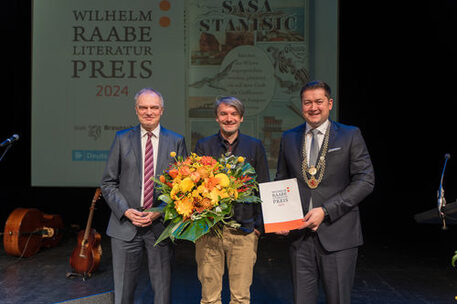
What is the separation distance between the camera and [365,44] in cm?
498

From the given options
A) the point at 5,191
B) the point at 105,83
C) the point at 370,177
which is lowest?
the point at 5,191

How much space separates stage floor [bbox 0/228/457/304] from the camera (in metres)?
3.17

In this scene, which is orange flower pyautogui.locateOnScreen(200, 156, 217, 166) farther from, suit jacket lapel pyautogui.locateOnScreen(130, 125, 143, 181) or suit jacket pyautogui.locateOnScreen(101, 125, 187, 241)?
suit jacket lapel pyautogui.locateOnScreen(130, 125, 143, 181)

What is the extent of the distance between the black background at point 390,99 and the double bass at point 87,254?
164cm

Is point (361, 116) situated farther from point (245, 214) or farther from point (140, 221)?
point (140, 221)

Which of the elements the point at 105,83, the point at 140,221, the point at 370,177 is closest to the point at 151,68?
the point at 105,83

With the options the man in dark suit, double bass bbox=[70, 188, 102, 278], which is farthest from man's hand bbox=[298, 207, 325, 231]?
double bass bbox=[70, 188, 102, 278]

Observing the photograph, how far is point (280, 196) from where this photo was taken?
6.18 ft

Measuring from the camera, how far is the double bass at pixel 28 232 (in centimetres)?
406

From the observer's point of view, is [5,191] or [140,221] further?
[5,191]

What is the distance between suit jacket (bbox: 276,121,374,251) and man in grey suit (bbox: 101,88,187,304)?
0.77 m

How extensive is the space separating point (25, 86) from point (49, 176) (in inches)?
51.5

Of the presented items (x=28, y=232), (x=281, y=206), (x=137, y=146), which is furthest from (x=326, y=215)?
(x=28, y=232)

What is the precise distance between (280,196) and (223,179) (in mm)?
326
